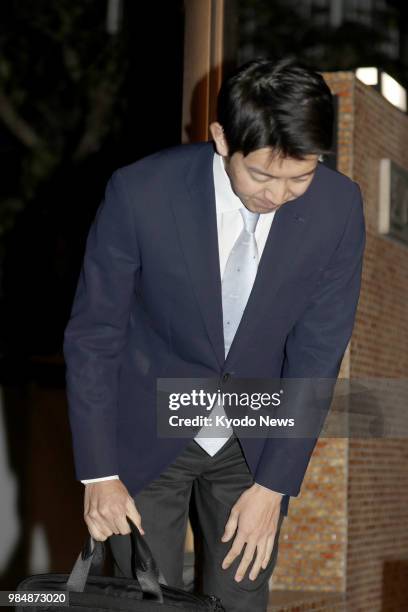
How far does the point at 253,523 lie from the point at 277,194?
0.81 meters

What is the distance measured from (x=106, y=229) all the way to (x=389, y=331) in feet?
12.6

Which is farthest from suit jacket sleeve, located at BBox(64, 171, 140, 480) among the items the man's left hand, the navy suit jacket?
the man's left hand

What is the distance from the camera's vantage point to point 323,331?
9.31 feet

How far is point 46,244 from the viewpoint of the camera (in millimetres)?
9531

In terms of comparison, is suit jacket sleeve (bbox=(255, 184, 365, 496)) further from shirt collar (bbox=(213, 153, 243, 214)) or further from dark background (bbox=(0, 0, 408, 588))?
dark background (bbox=(0, 0, 408, 588))

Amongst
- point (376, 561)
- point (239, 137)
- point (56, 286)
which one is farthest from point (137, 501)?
point (56, 286)

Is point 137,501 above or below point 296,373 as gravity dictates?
below

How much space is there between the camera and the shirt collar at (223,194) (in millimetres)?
2744

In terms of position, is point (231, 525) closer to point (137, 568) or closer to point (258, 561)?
point (258, 561)

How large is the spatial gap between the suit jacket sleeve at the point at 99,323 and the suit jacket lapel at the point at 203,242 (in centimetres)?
13

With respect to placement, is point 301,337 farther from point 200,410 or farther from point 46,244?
point 46,244

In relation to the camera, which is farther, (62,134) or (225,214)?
(62,134)

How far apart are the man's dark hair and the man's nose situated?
8cm

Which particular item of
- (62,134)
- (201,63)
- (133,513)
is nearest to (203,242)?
(133,513)
